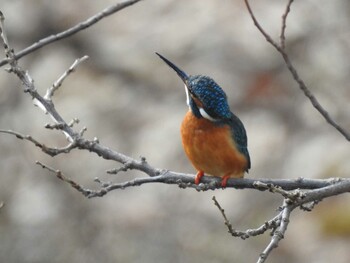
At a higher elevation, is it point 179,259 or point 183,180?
point 179,259

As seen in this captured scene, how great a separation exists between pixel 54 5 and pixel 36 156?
270 centimetres

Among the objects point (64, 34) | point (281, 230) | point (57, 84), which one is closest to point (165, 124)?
point (57, 84)

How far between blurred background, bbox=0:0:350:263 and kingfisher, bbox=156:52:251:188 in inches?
156

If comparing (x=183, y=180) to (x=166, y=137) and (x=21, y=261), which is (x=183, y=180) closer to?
(x=21, y=261)

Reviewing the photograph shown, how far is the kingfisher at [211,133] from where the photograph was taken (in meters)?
4.07

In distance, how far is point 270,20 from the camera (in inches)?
426

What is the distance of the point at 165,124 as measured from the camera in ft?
33.5

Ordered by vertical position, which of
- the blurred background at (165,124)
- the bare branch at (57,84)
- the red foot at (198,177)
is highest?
the blurred background at (165,124)

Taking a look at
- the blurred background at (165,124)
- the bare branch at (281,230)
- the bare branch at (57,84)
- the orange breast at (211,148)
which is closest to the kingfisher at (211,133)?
the orange breast at (211,148)

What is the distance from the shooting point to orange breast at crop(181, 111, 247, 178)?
13.4 feet

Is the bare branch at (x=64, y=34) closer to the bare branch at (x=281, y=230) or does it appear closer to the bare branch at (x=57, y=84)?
the bare branch at (x=57, y=84)

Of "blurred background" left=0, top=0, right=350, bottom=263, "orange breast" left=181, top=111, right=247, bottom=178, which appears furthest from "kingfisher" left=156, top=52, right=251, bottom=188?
"blurred background" left=0, top=0, right=350, bottom=263

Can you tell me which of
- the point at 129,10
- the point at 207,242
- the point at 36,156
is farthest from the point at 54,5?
the point at 207,242

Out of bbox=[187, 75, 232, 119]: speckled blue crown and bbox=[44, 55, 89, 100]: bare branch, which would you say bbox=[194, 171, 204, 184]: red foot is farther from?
bbox=[44, 55, 89, 100]: bare branch
